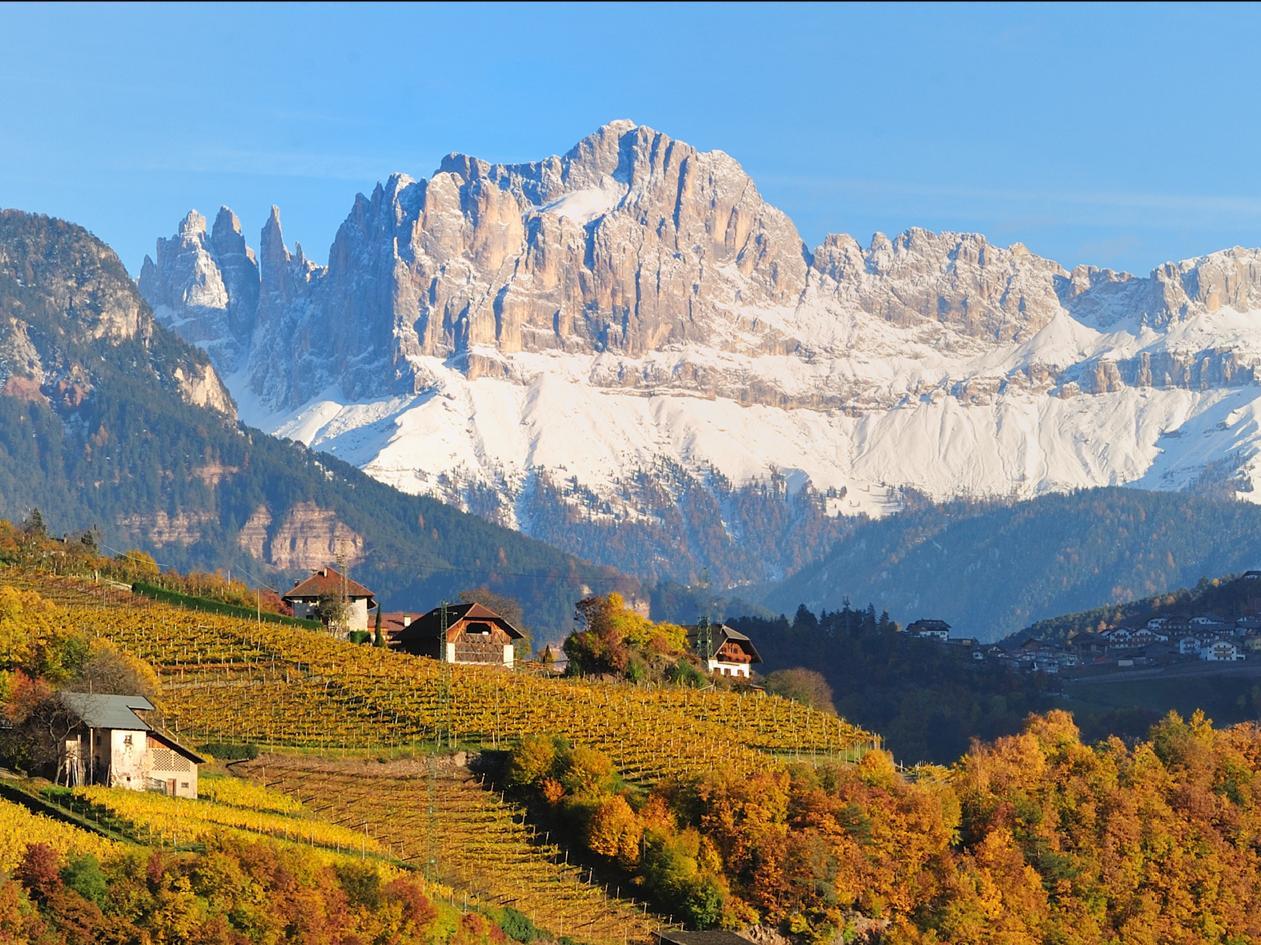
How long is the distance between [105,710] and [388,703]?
16902 mm

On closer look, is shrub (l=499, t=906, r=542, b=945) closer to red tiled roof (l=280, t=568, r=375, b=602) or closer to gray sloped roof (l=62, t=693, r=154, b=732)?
gray sloped roof (l=62, t=693, r=154, b=732)

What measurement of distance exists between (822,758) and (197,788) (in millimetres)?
34242

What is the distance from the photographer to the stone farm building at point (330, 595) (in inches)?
5792

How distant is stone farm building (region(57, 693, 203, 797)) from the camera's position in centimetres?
9094

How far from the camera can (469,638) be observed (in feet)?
445

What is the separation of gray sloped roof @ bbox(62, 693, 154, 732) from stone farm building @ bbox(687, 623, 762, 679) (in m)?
58.9

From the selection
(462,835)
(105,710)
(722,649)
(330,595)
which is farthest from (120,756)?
(722,649)

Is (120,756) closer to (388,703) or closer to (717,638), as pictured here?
(388,703)

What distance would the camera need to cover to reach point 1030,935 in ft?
341

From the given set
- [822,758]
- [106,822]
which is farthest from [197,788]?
[822,758]

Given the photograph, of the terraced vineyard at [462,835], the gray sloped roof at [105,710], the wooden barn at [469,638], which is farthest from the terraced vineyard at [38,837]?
the wooden barn at [469,638]

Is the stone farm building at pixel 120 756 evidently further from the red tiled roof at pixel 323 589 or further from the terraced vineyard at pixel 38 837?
the red tiled roof at pixel 323 589

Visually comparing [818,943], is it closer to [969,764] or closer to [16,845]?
[969,764]

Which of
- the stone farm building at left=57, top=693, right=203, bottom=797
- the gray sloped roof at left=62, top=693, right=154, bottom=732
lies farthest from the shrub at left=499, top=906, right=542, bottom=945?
the gray sloped roof at left=62, top=693, right=154, bottom=732
